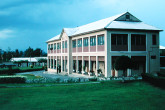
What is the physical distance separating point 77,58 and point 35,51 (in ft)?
323

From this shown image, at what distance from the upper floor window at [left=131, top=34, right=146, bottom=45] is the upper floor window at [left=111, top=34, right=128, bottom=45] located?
1.17m

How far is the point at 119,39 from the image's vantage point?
3102 cm

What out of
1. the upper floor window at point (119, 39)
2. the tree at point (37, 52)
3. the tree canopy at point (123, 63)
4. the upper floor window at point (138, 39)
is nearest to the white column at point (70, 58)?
the upper floor window at point (119, 39)

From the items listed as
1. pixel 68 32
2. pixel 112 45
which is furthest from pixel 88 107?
pixel 68 32

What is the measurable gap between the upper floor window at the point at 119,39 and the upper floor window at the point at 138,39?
3.84 ft

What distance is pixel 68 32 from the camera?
42.6 m

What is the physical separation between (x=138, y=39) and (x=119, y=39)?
10.2ft

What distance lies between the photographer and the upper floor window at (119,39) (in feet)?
101

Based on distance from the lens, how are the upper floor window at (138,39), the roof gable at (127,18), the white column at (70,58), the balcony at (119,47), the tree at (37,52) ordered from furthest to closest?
the tree at (37,52) → the white column at (70,58) → the roof gable at (127,18) → the upper floor window at (138,39) → the balcony at (119,47)

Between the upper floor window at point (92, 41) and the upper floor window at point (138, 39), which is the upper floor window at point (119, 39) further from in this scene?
the upper floor window at point (92, 41)

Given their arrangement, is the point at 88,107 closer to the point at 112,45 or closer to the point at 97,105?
the point at 97,105

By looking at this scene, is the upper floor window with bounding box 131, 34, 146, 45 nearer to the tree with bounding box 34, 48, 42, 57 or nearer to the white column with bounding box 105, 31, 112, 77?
the white column with bounding box 105, 31, 112, 77

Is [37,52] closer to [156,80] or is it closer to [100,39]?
[100,39]

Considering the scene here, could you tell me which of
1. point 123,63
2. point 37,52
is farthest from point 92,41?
point 37,52
